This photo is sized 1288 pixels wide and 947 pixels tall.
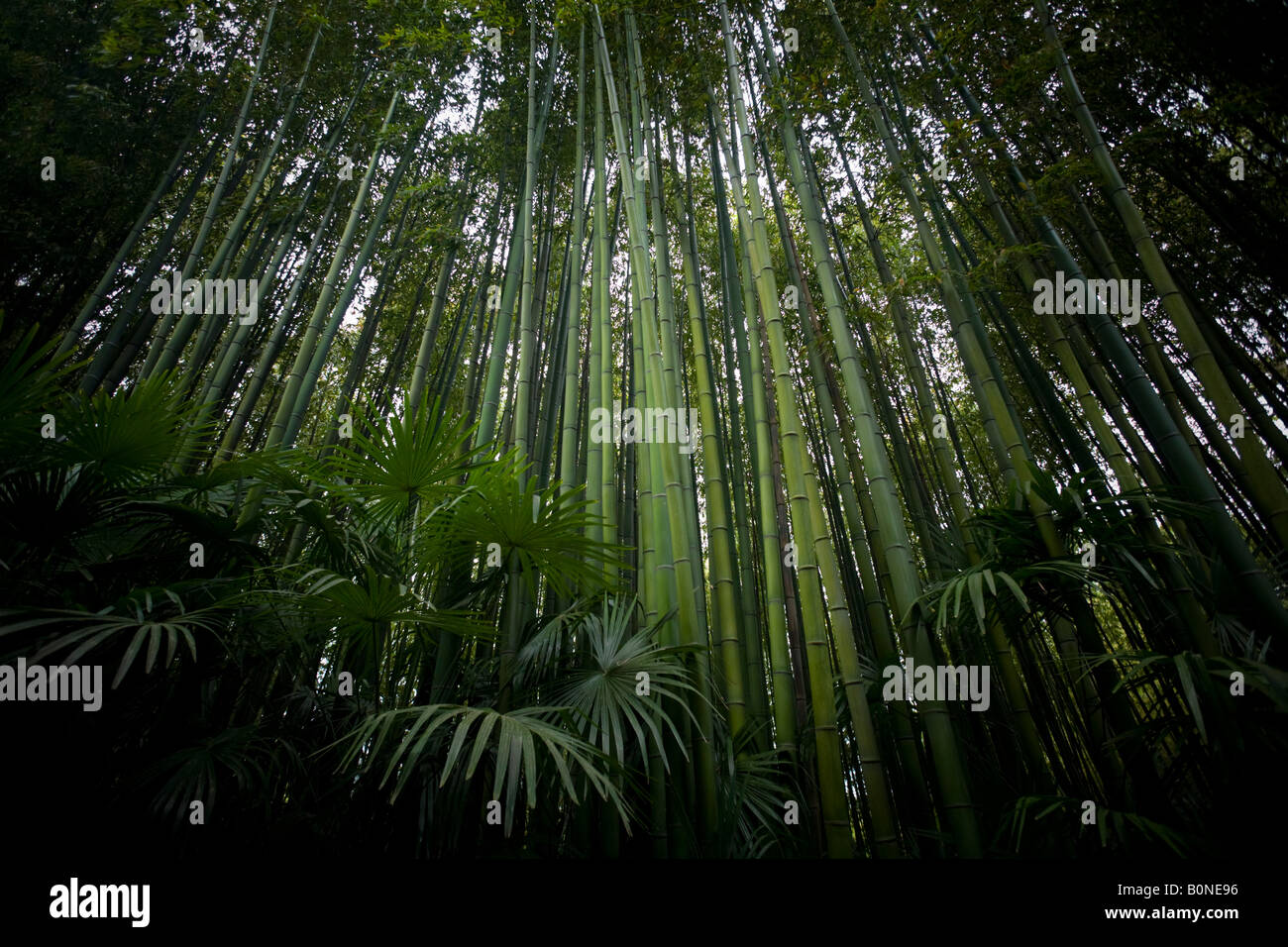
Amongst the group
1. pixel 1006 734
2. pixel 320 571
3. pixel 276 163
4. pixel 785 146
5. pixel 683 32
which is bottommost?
pixel 1006 734

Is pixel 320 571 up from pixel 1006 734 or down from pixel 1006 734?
up

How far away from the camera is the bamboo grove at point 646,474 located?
1490mm

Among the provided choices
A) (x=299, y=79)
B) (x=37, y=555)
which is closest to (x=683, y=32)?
(x=299, y=79)

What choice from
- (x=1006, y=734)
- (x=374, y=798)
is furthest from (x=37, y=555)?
(x=1006, y=734)

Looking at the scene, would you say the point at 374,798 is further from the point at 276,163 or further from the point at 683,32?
the point at 276,163

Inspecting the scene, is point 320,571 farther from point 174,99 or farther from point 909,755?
point 174,99

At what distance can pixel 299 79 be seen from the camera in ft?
12.8

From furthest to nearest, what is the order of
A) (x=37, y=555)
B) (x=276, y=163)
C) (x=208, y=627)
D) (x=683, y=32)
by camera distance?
(x=276, y=163) < (x=683, y=32) < (x=37, y=555) < (x=208, y=627)

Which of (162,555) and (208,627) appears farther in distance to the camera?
(162,555)

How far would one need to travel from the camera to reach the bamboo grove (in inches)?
58.7

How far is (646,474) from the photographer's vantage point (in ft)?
7.02
